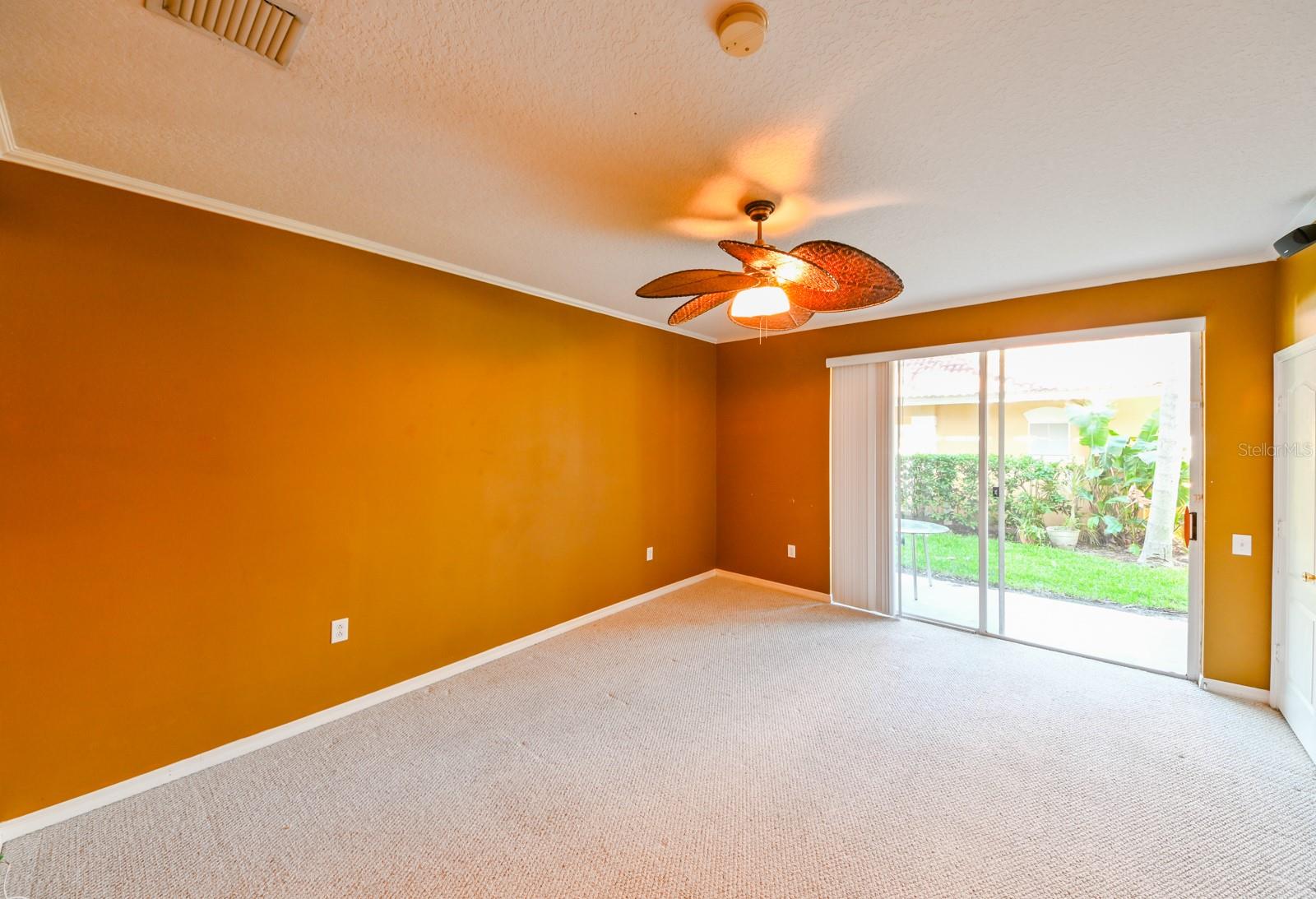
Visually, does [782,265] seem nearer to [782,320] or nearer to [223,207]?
[782,320]

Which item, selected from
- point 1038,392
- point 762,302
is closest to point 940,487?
point 1038,392

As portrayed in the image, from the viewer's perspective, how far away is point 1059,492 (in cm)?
339

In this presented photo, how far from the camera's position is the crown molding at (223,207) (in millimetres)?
1745

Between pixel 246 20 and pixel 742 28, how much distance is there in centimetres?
119

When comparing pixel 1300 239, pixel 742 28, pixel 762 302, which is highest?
Result: pixel 742 28

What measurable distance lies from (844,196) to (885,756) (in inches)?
96.3

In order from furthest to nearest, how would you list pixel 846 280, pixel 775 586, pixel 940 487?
pixel 775 586
pixel 940 487
pixel 846 280

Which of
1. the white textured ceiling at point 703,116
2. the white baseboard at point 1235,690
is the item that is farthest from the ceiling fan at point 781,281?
the white baseboard at point 1235,690

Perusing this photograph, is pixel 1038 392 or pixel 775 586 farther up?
pixel 1038 392

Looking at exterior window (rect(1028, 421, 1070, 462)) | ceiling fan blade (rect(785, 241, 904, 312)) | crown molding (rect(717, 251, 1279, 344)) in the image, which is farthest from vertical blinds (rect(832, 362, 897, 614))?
ceiling fan blade (rect(785, 241, 904, 312))

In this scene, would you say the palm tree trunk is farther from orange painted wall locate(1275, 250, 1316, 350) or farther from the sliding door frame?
orange painted wall locate(1275, 250, 1316, 350)

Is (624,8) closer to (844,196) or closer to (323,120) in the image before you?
(323,120)

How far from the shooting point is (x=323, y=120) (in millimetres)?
1577

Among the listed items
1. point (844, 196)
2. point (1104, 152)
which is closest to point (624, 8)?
point (844, 196)
